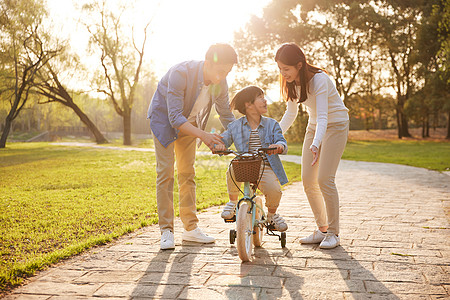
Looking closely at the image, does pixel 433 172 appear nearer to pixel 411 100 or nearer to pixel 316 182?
pixel 316 182

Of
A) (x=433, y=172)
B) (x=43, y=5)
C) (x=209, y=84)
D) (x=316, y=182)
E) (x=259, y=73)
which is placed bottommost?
(x=433, y=172)

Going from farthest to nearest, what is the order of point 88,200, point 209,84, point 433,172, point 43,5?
point 43,5 → point 433,172 → point 88,200 → point 209,84

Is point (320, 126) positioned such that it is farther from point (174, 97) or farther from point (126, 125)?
point (126, 125)

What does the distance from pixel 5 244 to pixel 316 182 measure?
3.31m

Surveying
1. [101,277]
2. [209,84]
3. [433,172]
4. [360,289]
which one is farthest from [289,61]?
[433,172]

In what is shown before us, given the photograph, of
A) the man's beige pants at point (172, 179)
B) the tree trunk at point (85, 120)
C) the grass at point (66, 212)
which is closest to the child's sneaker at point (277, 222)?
the man's beige pants at point (172, 179)

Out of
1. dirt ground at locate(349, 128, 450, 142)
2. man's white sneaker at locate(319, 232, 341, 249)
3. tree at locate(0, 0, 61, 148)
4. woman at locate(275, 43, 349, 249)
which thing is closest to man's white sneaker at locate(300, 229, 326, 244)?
woman at locate(275, 43, 349, 249)

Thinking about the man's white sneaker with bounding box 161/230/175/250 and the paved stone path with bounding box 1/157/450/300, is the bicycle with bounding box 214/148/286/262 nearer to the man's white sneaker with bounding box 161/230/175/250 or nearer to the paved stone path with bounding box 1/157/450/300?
the paved stone path with bounding box 1/157/450/300

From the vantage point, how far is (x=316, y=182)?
4.53 m

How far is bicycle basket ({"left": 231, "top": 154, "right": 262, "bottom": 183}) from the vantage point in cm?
362

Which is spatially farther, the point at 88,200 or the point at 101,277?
the point at 88,200

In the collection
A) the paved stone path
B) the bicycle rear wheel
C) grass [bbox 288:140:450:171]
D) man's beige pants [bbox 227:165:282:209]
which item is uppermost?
man's beige pants [bbox 227:165:282:209]

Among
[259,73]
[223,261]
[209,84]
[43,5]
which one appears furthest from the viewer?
[259,73]

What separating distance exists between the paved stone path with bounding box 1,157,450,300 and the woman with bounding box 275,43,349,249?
334 millimetres
